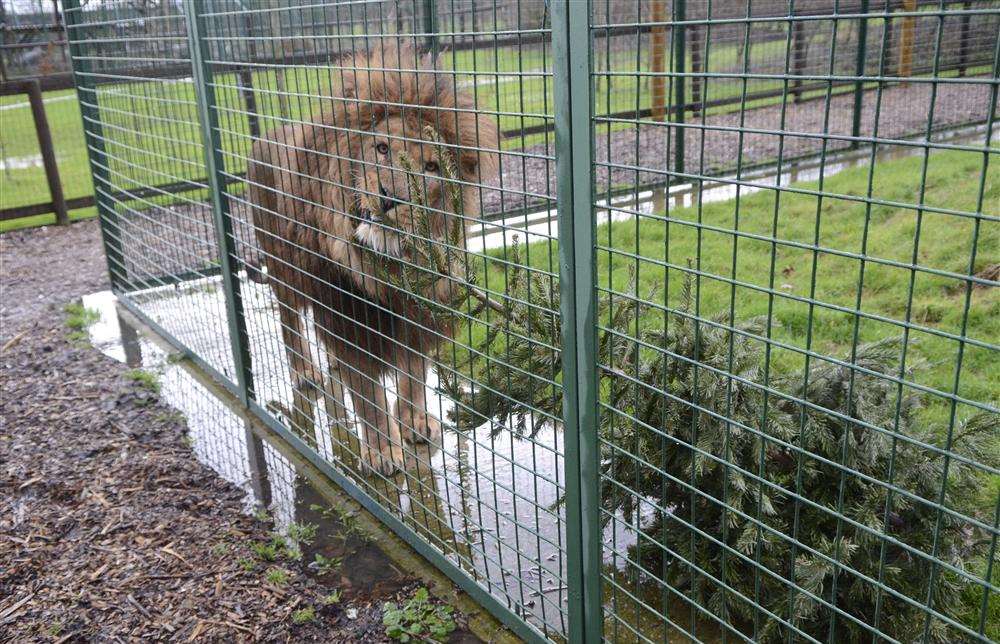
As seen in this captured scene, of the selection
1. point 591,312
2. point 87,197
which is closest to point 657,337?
point 591,312

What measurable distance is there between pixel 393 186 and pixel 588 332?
1.18m

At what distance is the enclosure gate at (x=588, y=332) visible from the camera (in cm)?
197

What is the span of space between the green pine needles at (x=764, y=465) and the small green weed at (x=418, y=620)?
676 mm

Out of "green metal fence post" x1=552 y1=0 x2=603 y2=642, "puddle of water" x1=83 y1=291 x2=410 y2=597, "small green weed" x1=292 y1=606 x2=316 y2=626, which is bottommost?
"puddle of water" x1=83 y1=291 x2=410 y2=597

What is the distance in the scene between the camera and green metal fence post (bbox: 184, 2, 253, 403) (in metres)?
4.16

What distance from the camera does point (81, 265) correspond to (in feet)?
26.9

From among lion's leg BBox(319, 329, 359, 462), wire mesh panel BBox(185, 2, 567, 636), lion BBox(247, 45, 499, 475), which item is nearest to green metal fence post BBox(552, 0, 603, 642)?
wire mesh panel BBox(185, 2, 567, 636)

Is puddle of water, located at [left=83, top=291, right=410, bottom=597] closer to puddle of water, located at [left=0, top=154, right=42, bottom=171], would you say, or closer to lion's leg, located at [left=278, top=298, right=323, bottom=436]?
lion's leg, located at [left=278, top=298, right=323, bottom=436]

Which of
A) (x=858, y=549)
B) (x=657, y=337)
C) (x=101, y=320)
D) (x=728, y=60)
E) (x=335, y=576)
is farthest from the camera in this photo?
(x=728, y=60)

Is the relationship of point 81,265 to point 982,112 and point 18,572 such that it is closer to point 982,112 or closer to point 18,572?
point 18,572

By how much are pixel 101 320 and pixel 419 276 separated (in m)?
4.41

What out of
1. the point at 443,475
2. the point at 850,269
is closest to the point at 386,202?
the point at 443,475

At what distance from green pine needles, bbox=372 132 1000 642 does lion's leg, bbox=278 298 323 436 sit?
5.01 feet

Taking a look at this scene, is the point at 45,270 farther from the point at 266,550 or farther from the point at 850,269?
the point at 850,269
